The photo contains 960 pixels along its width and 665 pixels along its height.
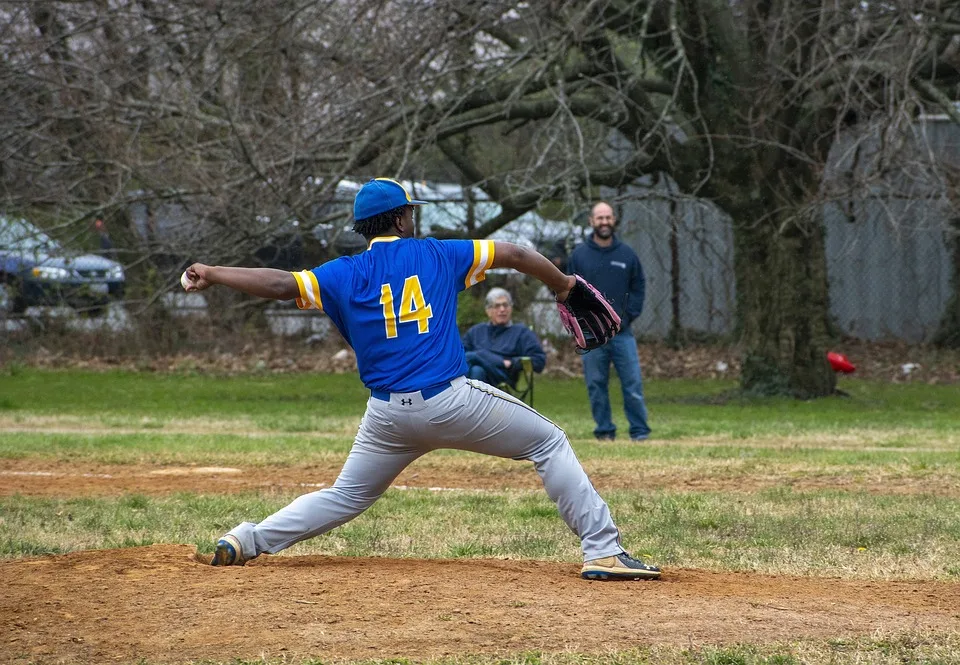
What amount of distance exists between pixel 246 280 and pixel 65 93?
11.7m

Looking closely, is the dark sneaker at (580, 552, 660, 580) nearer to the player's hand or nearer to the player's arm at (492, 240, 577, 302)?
the player's arm at (492, 240, 577, 302)

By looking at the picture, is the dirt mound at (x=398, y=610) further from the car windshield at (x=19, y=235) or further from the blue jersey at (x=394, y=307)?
the car windshield at (x=19, y=235)

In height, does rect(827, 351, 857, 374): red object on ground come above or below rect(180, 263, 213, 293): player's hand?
below

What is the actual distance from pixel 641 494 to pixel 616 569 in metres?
3.07

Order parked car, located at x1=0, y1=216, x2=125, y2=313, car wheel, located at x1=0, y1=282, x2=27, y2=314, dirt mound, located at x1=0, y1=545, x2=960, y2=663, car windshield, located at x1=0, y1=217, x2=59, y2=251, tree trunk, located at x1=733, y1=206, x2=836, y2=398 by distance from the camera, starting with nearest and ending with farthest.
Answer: dirt mound, located at x1=0, y1=545, x2=960, y2=663 → tree trunk, located at x1=733, y1=206, x2=836, y2=398 → car windshield, located at x1=0, y1=217, x2=59, y2=251 → parked car, located at x1=0, y1=216, x2=125, y2=313 → car wheel, located at x1=0, y1=282, x2=27, y2=314

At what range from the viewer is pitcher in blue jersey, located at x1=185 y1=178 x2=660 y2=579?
5.41 meters

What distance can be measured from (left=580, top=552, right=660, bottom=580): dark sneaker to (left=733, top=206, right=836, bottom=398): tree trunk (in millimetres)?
11125

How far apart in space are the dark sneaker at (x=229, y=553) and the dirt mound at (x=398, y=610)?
13 cm

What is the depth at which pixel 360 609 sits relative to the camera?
4906mm

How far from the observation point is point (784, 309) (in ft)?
53.6

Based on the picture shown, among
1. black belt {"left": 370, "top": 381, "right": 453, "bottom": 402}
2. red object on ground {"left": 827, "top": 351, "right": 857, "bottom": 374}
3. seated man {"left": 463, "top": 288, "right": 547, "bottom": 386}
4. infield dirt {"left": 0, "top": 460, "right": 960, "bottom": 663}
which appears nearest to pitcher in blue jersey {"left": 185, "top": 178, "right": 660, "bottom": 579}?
black belt {"left": 370, "top": 381, "right": 453, "bottom": 402}

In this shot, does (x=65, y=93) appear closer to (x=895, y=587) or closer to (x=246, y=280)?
(x=246, y=280)

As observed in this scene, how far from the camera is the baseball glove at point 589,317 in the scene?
19.5 feet

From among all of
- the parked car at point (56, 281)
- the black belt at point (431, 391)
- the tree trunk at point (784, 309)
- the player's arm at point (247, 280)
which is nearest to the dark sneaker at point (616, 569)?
the black belt at point (431, 391)
